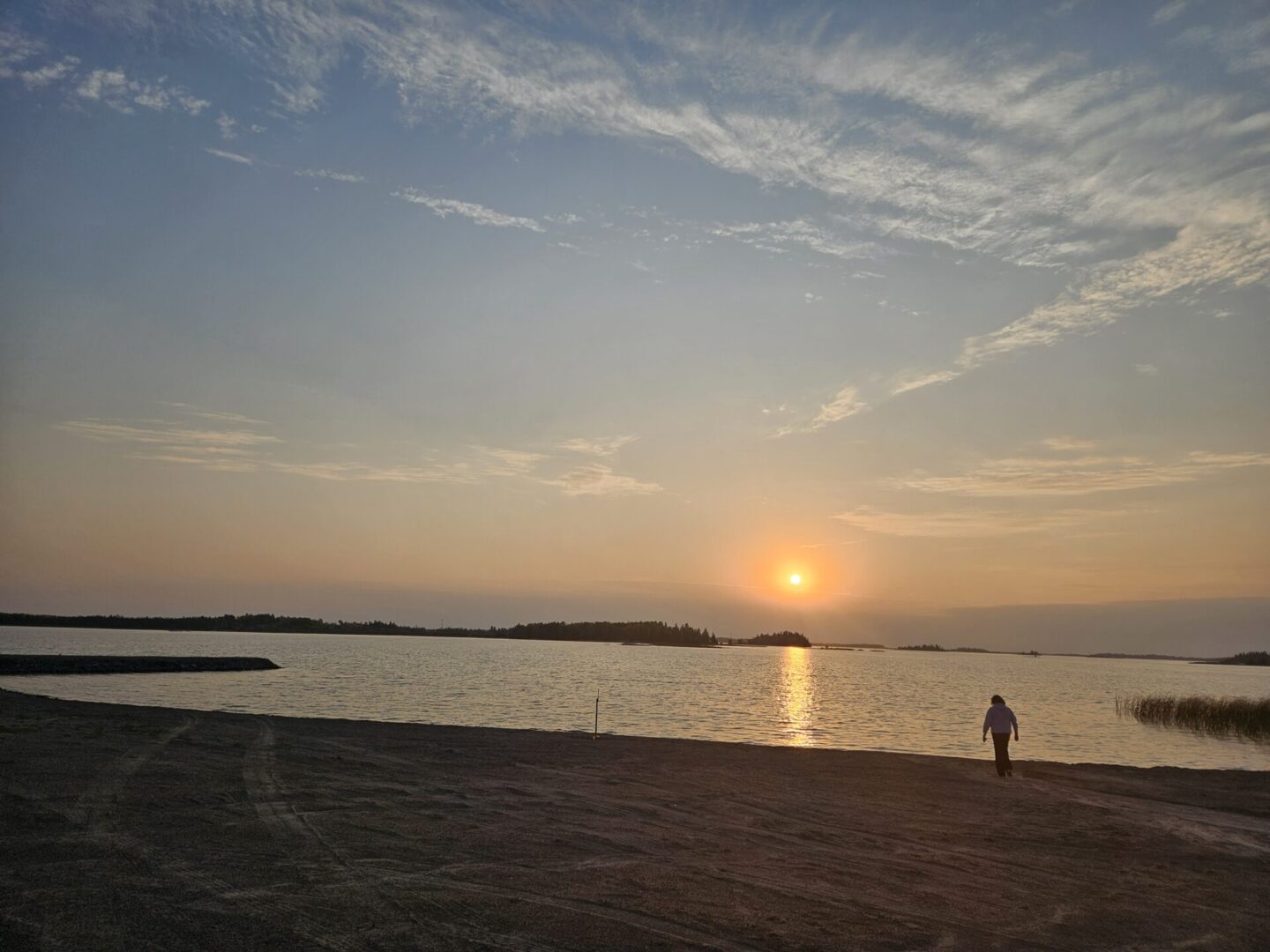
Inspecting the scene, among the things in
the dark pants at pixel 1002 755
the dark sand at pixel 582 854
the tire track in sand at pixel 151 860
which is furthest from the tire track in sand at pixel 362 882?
the dark pants at pixel 1002 755

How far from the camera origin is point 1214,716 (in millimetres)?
52875

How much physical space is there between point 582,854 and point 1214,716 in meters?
55.7

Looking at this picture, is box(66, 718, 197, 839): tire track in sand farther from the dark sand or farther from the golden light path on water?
the golden light path on water

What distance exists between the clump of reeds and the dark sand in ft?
111

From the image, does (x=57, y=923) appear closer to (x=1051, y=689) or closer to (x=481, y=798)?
(x=481, y=798)

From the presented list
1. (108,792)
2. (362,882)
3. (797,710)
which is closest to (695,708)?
(797,710)

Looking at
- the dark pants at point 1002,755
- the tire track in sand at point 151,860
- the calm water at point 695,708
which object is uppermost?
the dark pants at point 1002,755

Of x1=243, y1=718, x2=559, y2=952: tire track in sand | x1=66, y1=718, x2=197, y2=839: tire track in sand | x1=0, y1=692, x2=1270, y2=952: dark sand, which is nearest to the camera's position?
x1=243, y1=718, x2=559, y2=952: tire track in sand

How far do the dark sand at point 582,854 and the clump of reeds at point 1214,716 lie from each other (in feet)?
111

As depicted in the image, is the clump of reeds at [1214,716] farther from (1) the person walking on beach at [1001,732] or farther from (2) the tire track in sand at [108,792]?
(2) the tire track in sand at [108,792]

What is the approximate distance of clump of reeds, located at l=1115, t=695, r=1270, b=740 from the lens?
50.4 meters

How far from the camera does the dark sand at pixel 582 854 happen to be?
9.38 metres

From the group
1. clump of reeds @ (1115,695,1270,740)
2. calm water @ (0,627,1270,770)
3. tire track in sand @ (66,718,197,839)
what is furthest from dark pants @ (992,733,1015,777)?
clump of reeds @ (1115,695,1270,740)

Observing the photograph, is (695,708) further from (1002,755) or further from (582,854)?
(582,854)
